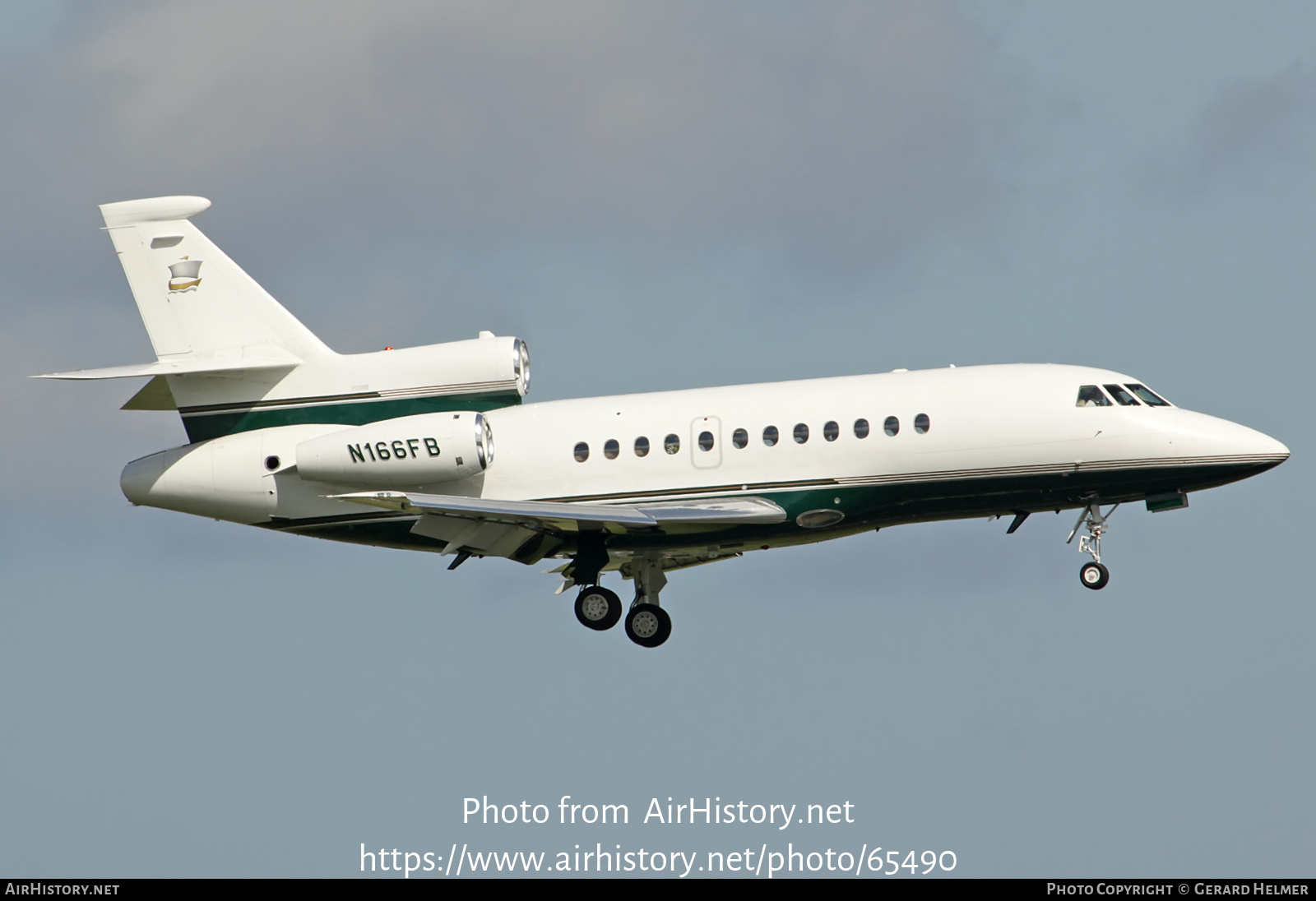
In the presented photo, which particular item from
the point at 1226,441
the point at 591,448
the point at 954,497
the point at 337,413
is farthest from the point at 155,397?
the point at 1226,441

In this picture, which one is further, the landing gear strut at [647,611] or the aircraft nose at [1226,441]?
the landing gear strut at [647,611]

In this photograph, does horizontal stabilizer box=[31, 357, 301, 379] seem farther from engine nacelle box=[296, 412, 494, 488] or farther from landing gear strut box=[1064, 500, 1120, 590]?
landing gear strut box=[1064, 500, 1120, 590]

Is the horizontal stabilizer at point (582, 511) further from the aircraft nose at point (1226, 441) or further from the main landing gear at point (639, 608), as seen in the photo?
the aircraft nose at point (1226, 441)

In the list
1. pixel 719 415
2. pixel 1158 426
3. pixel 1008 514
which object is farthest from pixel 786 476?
pixel 1158 426

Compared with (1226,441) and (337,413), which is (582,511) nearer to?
(337,413)

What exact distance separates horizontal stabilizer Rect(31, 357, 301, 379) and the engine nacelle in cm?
253

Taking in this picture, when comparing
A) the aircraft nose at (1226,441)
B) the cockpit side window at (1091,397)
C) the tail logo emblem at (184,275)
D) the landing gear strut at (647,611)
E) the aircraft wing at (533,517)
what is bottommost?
the landing gear strut at (647,611)

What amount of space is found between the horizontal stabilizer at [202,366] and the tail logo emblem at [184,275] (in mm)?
1608

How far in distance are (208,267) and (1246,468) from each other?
21649 millimetres

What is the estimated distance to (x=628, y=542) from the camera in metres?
35.8

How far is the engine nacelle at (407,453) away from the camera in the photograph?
3512cm

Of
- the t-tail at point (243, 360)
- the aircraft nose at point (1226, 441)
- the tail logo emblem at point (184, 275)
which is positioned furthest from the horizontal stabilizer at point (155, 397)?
the aircraft nose at point (1226, 441)

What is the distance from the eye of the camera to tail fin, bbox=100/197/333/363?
A: 37.5 metres

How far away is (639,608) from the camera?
3712 cm
